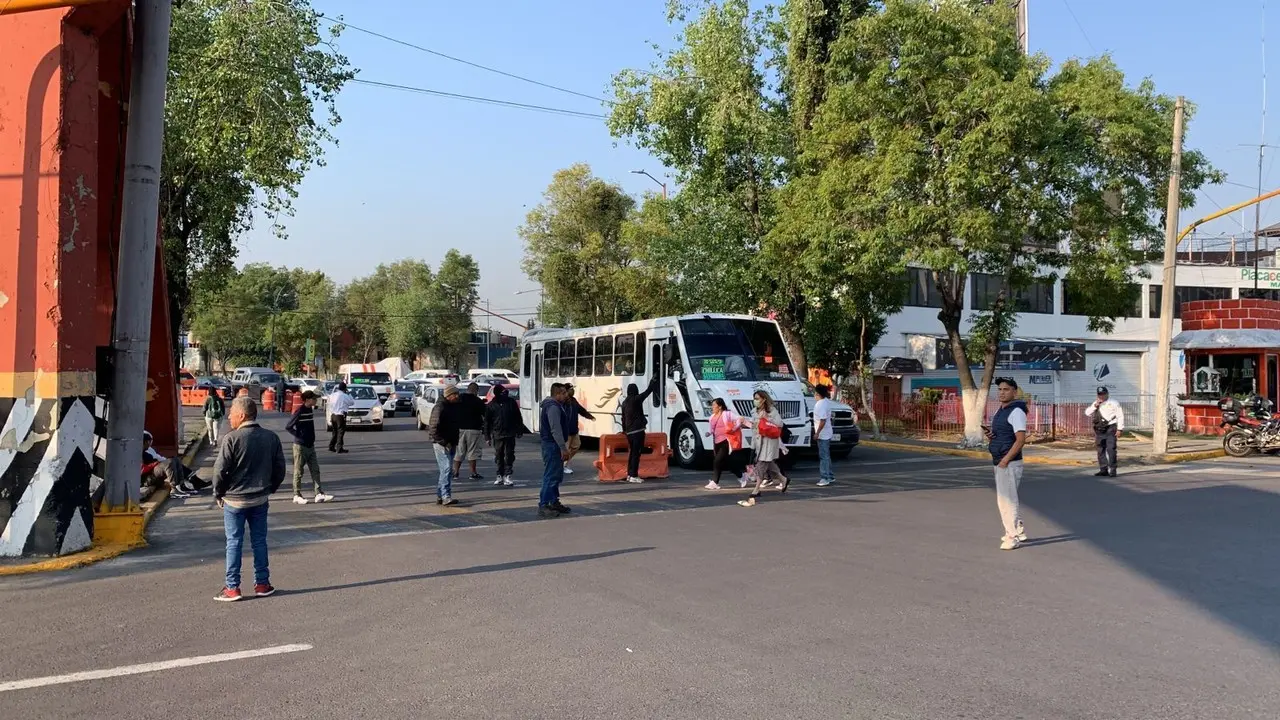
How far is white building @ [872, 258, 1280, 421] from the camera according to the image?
132 ft

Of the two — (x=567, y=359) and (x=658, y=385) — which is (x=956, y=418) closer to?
(x=567, y=359)

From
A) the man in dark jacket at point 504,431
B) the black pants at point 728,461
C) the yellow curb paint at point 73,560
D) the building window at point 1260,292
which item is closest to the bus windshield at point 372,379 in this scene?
the man in dark jacket at point 504,431

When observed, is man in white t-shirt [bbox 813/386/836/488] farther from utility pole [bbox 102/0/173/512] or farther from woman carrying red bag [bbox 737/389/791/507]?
utility pole [bbox 102/0/173/512]

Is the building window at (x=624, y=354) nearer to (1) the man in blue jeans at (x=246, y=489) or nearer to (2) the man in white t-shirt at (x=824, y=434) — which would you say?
(2) the man in white t-shirt at (x=824, y=434)

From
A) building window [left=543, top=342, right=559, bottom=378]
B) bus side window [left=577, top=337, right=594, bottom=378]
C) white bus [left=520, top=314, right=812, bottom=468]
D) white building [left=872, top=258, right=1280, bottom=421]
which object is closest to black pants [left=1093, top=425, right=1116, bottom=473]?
white bus [left=520, top=314, right=812, bottom=468]

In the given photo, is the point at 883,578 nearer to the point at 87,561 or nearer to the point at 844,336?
the point at 87,561

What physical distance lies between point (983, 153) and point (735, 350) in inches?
271

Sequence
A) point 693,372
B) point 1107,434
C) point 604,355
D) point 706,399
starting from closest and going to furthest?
point 1107,434
point 706,399
point 693,372
point 604,355

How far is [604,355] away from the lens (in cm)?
2173

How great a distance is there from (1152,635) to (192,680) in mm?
6025

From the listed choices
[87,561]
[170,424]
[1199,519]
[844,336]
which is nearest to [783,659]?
[87,561]

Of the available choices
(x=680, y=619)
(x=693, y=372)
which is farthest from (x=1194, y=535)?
(x=693, y=372)

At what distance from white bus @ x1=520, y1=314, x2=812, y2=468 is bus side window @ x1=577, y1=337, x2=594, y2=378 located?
1.70 ft

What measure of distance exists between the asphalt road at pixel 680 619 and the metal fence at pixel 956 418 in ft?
50.2
